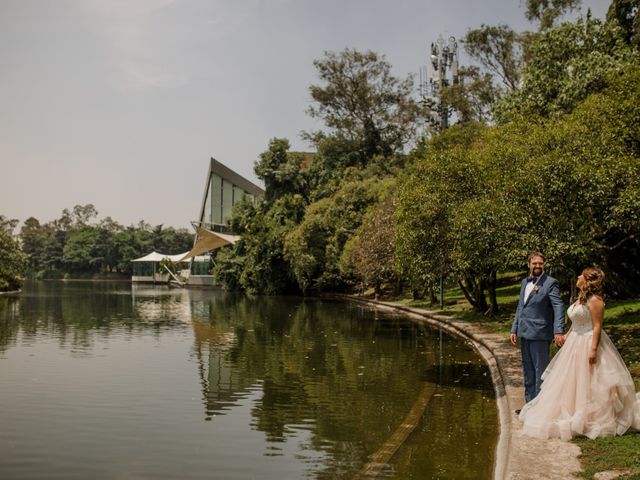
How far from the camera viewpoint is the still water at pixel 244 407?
641 cm

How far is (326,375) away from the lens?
11.6 m

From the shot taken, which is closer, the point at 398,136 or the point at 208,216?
the point at 398,136

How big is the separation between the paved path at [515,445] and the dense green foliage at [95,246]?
9527 cm

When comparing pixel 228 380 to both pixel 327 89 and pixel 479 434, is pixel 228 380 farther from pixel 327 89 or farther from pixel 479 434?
pixel 327 89

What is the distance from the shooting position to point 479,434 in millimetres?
7449

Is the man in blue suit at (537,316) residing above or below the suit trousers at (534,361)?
above

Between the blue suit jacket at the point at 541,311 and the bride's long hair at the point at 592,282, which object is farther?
the blue suit jacket at the point at 541,311

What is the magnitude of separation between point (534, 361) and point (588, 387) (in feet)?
3.87

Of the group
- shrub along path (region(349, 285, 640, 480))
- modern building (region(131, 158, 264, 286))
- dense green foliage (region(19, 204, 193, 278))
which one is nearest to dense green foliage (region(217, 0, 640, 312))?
shrub along path (region(349, 285, 640, 480))

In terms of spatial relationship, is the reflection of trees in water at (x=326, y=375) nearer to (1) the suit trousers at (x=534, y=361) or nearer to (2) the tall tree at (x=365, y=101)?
(1) the suit trousers at (x=534, y=361)

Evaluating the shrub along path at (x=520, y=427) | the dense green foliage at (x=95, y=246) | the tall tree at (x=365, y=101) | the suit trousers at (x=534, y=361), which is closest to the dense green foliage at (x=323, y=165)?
the tall tree at (x=365, y=101)

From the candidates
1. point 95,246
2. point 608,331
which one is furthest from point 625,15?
point 95,246

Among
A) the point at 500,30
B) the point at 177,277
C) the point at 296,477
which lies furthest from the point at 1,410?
the point at 177,277

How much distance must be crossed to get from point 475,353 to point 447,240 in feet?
12.1
